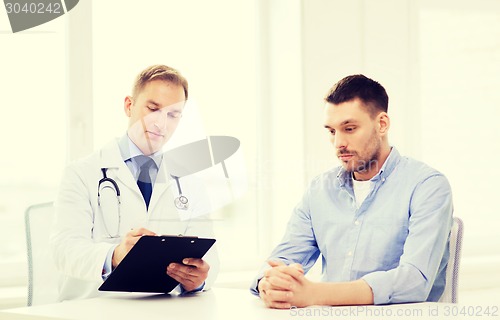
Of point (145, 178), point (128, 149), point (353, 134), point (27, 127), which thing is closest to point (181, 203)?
point (145, 178)

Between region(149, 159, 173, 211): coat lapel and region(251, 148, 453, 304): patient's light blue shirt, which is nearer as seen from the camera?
region(251, 148, 453, 304): patient's light blue shirt

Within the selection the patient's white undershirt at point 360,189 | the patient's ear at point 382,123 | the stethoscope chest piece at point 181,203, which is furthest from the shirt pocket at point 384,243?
the stethoscope chest piece at point 181,203

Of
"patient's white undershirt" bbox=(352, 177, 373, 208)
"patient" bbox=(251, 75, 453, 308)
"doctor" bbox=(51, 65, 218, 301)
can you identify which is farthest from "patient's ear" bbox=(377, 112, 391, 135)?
"doctor" bbox=(51, 65, 218, 301)

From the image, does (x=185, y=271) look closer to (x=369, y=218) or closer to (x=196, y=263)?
(x=196, y=263)

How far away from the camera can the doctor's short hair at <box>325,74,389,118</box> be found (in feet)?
7.69

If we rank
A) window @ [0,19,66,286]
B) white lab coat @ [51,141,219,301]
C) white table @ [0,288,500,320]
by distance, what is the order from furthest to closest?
window @ [0,19,66,286] → white lab coat @ [51,141,219,301] → white table @ [0,288,500,320]

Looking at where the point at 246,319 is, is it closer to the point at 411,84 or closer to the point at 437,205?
the point at 437,205

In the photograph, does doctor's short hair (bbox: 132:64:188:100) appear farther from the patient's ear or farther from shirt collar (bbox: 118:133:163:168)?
the patient's ear

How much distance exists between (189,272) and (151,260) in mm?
179

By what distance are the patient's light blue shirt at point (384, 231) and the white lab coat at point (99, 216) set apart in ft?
1.15

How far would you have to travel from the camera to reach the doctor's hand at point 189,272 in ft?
6.88

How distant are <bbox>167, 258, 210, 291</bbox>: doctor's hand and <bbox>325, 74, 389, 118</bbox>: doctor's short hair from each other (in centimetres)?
68

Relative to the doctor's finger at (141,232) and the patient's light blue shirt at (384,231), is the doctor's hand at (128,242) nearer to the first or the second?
the doctor's finger at (141,232)

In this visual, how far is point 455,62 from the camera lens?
4.42 meters
